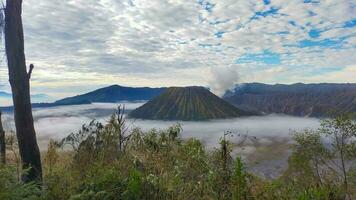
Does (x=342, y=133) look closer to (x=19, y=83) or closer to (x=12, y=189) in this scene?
(x=19, y=83)

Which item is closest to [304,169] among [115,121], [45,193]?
[115,121]

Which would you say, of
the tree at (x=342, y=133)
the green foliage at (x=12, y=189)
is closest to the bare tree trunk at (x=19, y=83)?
the green foliage at (x=12, y=189)

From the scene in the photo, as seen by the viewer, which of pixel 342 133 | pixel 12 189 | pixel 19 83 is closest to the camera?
pixel 12 189

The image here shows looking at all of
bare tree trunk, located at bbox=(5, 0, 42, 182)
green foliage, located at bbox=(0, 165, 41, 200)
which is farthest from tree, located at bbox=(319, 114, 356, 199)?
green foliage, located at bbox=(0, 165, 41, 200)

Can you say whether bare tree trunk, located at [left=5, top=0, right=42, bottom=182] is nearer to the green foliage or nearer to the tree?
the green foliage

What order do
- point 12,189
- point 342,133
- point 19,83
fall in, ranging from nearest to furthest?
point 12,189 → point 19,83 → point 342,133

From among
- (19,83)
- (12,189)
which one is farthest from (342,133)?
(12,189)

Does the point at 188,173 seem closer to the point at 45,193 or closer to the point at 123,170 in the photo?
the point at 123,170

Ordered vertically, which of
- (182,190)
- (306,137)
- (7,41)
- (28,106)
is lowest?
(306,137)
